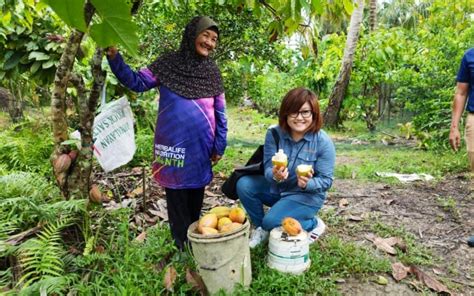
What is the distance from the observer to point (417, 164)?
5.51m

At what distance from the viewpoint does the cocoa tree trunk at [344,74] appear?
291 inches

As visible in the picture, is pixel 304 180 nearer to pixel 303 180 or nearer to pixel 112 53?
pixel 303 180

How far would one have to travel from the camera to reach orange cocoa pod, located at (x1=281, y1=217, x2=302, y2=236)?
8.23ft

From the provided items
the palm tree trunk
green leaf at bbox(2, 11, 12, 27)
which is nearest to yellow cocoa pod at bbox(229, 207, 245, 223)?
green leaf at bbox(2, 11, 12, 27)

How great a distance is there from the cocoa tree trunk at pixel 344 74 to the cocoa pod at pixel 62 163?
20.2ft

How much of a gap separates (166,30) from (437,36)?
4.46 m

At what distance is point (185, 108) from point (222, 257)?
92 cm

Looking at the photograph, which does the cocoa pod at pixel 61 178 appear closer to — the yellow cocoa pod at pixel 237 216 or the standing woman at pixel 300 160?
the yellow cocoa pod at pixel 237 216

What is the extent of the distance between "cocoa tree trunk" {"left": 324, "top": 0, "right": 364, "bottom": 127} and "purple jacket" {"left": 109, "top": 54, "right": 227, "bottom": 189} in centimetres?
562

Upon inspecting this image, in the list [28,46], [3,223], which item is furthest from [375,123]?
[3,223]

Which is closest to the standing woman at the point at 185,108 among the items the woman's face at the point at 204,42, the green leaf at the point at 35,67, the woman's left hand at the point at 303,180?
the woman's face at the point at 204,42

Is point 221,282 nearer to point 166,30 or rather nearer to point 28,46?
point 28,46

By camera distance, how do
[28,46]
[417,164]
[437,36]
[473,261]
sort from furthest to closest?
[437,36] < [417,164] < [28,46] < [473,261]

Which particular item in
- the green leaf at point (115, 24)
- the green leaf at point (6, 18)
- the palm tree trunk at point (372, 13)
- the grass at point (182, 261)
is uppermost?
the palm tree trunk at point (372, 13)
